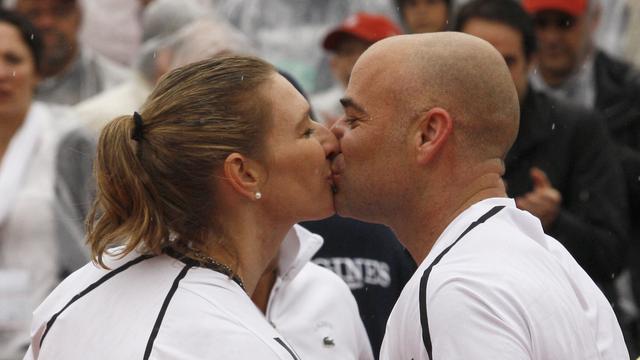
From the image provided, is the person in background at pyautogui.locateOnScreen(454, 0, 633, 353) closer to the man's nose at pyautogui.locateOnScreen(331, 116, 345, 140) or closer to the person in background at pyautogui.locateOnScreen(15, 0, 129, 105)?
the man's nose at pyautogui.locateOnScreen(331, 116, 345, 140)

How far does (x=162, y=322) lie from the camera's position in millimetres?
2752

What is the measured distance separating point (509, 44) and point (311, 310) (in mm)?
1916

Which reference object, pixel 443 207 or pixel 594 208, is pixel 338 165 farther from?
pixel 594 208

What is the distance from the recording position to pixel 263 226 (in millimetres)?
3135

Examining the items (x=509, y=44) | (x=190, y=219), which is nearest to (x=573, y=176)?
(x=509, y=44)

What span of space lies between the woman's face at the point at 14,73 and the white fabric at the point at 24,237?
22 cm

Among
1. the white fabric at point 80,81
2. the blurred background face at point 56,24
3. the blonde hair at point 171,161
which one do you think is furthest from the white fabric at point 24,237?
the blonde hair at point 171,161

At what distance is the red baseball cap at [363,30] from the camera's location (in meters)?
6.04

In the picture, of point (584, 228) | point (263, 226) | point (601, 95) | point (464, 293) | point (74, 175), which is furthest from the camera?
point (601, 95)

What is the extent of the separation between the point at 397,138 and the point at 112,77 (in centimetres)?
355

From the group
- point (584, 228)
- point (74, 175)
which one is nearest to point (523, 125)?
point (584, 228)

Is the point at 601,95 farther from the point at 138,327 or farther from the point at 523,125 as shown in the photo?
the point at 138,327

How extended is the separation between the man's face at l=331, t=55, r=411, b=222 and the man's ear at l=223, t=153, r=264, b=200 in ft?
0.99

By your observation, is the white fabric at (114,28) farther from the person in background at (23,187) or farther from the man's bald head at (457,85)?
the man's bald head at (457,85)
